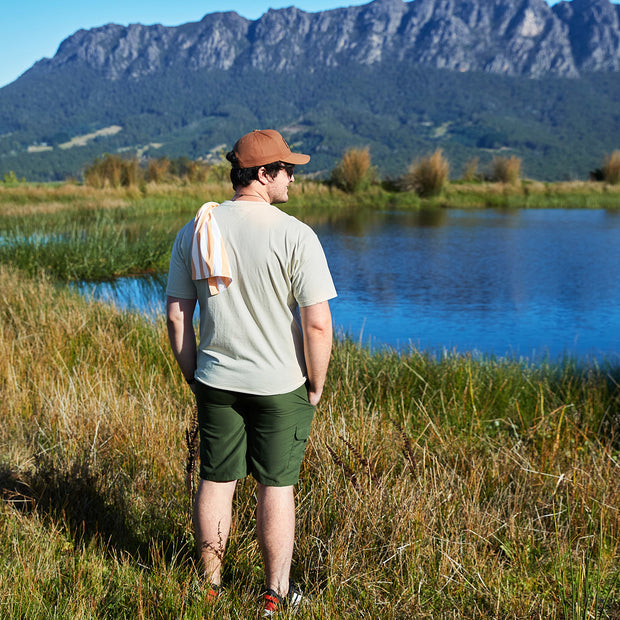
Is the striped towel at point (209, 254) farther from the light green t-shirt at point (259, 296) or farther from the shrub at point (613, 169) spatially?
the shrub at point (613, 169)

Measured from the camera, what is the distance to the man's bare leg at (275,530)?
1.93 m

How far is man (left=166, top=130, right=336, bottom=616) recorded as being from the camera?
1.85 meters

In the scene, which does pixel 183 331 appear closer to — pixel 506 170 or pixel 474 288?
pixel 474 288

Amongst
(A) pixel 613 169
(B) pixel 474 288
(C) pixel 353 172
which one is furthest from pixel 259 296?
(A) pixel 613 169

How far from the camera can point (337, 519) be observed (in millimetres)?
2410

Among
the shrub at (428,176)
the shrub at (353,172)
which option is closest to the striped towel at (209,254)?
the shrub at (353,172)

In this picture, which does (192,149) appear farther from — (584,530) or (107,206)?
(584,530)

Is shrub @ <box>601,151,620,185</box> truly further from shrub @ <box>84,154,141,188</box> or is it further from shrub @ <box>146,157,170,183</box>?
shrub @ <box>84,154,141,188</box>

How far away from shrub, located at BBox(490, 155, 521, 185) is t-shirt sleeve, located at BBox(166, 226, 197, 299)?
2682 cm

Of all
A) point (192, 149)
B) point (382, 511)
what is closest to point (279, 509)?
point (382, 511)

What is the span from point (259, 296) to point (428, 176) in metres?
23.6

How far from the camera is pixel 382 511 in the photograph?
242cm

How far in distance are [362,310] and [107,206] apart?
1174 cm

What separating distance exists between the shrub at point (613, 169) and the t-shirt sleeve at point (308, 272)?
29849mm
